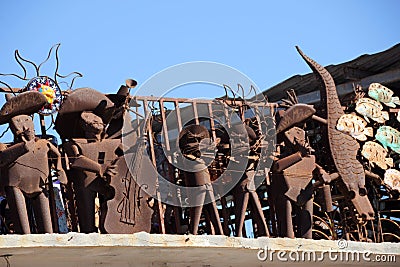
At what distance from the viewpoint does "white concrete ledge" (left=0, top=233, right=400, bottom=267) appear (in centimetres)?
752

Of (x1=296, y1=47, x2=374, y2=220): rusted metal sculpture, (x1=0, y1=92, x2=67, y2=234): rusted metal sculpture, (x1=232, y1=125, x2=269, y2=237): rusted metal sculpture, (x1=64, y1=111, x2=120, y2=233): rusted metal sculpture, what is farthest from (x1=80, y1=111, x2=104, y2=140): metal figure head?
(x1=296, y1=47, x2=374, y2=220): rusted metal sculpture

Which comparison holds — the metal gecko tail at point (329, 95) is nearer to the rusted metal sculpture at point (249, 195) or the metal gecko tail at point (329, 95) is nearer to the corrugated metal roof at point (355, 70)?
the rusted metal sculpture at point (249, 195)

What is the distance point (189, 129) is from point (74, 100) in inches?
40.0

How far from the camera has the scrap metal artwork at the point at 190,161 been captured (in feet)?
26.4

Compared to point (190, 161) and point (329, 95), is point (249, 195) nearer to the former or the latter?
point (190, 161)

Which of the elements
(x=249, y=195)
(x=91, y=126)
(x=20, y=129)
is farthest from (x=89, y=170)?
(x=249, y=195)

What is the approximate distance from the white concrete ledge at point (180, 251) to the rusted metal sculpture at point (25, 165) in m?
0.36

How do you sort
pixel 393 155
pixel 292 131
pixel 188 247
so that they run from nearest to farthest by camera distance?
1. pixel 188 247
2. pixel 292 131
3. pixel 393 155

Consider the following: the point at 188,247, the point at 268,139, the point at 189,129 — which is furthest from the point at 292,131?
the point at 188,247

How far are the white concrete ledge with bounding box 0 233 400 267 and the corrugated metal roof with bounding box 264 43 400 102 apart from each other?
8.57ft

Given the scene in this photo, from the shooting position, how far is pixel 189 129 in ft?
28.6

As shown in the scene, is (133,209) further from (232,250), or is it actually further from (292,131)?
(292,131)

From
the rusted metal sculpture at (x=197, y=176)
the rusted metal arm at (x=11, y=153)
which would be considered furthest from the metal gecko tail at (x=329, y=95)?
the rusted metal arm at (x=11, y=153)

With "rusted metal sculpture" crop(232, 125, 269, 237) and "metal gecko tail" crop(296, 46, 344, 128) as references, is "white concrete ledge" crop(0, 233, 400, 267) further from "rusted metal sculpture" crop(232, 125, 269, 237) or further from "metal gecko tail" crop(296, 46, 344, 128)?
"metal gecko tail" crop(296, 46, 344, 128)
